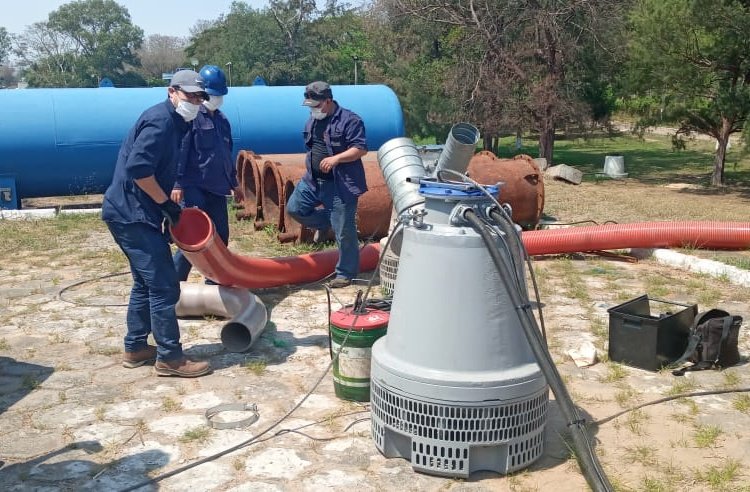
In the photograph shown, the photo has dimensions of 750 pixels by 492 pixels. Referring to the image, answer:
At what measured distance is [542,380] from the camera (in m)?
3.78

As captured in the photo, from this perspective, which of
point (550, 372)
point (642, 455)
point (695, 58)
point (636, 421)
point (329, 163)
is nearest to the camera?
point (550, 372)

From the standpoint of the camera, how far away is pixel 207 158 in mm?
6484

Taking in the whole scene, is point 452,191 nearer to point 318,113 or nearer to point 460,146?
point 460,146

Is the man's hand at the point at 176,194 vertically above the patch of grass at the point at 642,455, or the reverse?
the man's hand at the point at 176,194

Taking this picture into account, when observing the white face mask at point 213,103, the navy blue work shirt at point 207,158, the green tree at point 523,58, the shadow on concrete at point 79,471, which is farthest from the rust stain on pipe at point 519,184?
the green tree at point 523,58

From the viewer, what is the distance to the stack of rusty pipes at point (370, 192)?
889 cm

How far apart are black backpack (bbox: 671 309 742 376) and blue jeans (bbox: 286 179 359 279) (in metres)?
2.90

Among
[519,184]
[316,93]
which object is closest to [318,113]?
[316,93]

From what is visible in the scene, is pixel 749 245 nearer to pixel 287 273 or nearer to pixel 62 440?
pixel 287 273

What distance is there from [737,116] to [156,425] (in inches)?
500

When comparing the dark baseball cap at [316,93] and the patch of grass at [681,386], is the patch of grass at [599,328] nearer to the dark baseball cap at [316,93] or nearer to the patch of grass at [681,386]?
the patch of grass at [681,386]

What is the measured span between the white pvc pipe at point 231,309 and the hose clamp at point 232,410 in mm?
963

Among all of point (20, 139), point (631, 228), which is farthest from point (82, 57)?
point (631, 228)

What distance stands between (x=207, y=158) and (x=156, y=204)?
1.68 metres
